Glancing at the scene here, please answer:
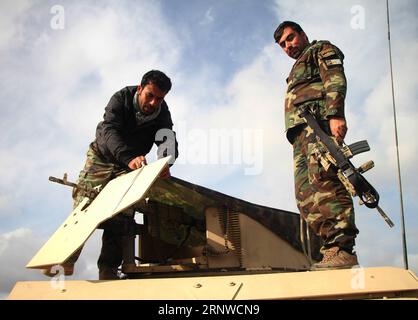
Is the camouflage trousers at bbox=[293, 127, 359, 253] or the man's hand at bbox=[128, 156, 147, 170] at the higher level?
the man's hand at bbox=[128, 156, 147, 170]

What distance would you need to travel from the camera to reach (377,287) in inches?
86.6

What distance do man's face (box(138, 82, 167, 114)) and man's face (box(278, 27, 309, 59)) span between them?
119 cm

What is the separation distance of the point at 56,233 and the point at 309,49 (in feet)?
8.14

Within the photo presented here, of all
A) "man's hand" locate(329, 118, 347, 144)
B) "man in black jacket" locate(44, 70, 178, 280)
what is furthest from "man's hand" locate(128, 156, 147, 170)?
"man's hand" locate(329, 118, 347, 144)

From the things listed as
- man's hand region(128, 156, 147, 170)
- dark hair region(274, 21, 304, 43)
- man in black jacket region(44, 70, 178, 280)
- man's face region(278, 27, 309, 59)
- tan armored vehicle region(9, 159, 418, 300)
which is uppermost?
dark hair region(274, 21, 304, 43)

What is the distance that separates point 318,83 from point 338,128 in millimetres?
480

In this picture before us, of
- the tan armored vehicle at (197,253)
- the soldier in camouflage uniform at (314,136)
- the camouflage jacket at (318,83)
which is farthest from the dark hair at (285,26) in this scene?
the tan armored vehicle at (197,253)

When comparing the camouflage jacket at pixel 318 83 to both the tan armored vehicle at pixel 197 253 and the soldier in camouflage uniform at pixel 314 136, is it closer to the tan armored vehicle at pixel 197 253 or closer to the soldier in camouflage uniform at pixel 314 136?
the soldier in camouflage uniform at pixel 314 136

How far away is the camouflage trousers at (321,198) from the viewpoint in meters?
2.91

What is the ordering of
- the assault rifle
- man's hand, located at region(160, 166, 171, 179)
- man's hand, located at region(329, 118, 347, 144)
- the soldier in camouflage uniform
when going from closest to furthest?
the soldier in camouflage uniform
the assault rifle
man's hand, located at region(329, 118, 347, 144)
man's hand, located at region(160, 166, 171, 179)

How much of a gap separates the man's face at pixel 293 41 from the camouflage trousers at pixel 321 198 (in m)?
0.77

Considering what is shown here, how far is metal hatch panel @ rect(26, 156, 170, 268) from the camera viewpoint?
293cm

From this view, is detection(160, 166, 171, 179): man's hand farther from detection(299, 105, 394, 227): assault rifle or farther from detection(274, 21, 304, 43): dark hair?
detection(274, 21, 304, 43): dark hair

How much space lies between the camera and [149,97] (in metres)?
4.07
